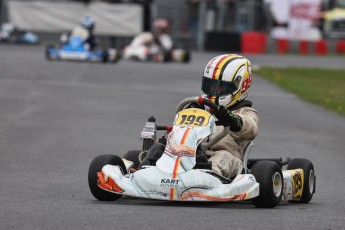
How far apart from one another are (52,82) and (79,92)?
189 cm

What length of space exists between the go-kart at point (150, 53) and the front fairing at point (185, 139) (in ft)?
72.0

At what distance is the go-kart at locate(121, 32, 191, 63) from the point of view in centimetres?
2928

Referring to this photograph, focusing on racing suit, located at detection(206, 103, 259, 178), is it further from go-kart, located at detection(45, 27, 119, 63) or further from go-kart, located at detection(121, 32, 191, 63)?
go-kart, located at detection(121, 32, 191, 63)

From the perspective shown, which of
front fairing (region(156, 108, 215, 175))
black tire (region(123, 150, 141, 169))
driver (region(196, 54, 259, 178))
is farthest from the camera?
black tire (region(123, 150, 141, 169))

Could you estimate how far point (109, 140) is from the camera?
12.1m

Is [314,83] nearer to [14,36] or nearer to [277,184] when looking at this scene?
[277,184]

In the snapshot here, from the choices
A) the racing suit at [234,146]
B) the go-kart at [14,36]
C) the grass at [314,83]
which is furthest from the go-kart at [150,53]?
the racing suit at [234,146]

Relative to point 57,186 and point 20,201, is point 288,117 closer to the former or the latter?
point 57,186

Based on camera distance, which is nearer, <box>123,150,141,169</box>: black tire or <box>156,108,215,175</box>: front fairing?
<box>156,108,215,175</box>: front fairing

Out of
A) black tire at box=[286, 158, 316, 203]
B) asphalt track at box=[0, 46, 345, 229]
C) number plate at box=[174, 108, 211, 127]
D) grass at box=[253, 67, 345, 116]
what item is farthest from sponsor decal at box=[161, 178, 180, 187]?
grass at box=[253, 67, 345, 116]

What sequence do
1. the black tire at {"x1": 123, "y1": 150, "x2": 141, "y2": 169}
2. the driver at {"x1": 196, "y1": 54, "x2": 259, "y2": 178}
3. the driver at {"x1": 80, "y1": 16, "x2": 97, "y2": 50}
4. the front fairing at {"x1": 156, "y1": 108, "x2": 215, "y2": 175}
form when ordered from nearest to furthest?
the front fairing at {"x1": 156, "y1": 108, "x2": 215, "y2": 175}, the driver at {"x1": 196, "y1": 54, "x2": 259, "y2": 178}, the black tire at {"x1": 123, "y1": 150, "x2": 141, "y2": 169}, the driver at {"x1": 80, "y1": 16, "x2": 97, "y2": 50}

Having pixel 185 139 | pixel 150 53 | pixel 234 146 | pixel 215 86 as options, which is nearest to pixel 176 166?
pixel 185 139

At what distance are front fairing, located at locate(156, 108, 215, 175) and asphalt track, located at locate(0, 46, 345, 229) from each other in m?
0.27

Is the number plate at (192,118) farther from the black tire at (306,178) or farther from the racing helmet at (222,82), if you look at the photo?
the black tire at (306,178)
